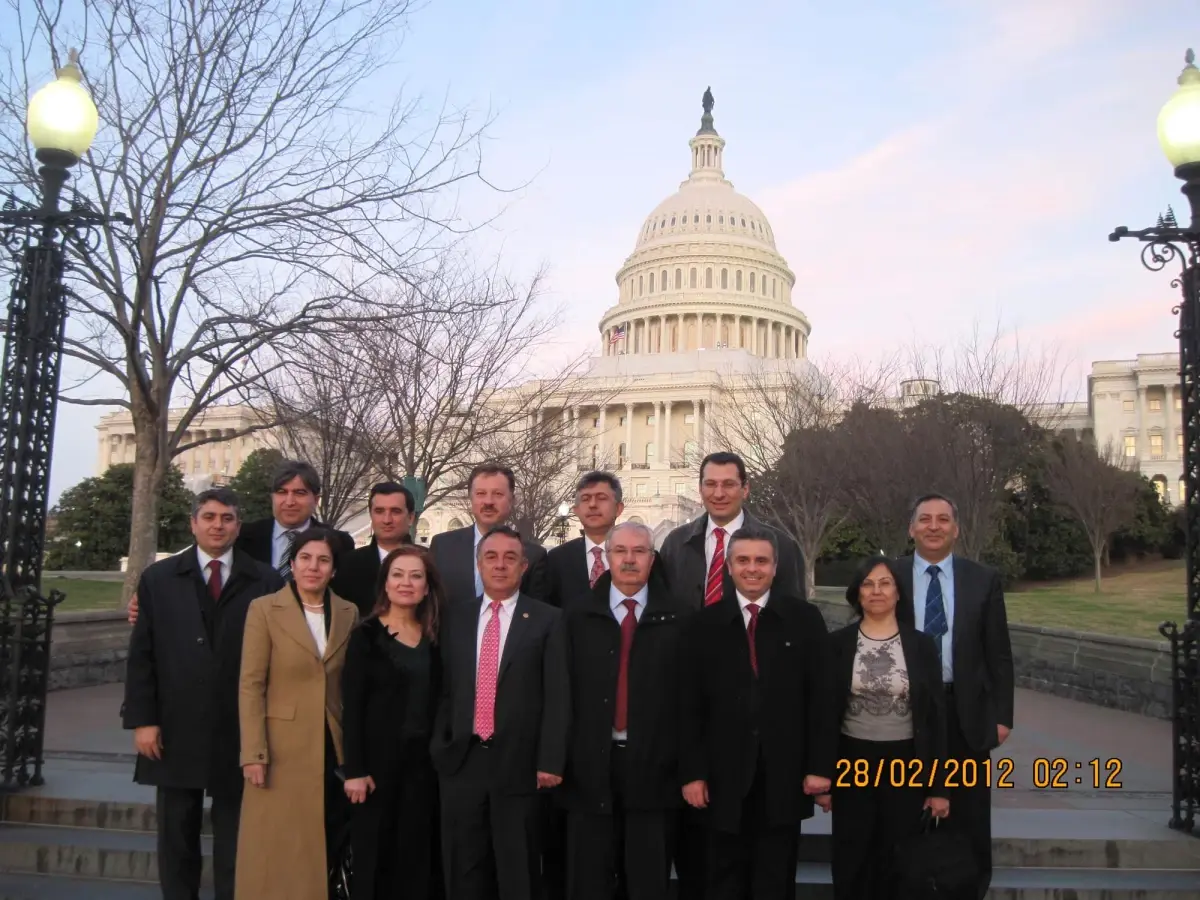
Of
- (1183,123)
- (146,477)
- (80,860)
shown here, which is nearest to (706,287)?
(146,477)

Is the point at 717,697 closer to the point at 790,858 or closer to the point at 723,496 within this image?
the point at 790,858

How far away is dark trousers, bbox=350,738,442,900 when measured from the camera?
4.71m

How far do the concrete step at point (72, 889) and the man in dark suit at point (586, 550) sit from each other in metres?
2.64

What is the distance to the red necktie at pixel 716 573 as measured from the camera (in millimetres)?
5582

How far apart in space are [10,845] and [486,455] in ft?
55.8

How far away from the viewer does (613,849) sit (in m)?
4.69

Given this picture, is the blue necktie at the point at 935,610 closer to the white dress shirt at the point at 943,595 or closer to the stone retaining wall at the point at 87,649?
the white dress shirt at the point at 943,595

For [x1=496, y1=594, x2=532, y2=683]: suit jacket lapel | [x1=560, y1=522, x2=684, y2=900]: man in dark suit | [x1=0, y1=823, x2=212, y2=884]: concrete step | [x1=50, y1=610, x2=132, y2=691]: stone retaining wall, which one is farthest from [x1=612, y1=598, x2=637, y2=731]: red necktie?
[x1=50, y1=610, x2=132, y2=691]: stone retaining wall

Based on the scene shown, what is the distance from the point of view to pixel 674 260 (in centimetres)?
9962

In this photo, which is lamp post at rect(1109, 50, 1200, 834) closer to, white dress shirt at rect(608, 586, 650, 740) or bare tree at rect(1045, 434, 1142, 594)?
white dress shirt at rect(608, 586, 650, 740)

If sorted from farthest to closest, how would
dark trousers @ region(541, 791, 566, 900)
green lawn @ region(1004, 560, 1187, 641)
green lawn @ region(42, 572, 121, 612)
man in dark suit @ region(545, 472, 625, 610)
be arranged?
green lawn @ region(42, 572, 121, 612) → green lawn @ region(1004, 560, 1187, 641) → man in dark suit @ region(545, 472, 625, 610) → dark trousers @ region(541, 791, 566, 900)

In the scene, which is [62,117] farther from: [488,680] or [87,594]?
[87,594]

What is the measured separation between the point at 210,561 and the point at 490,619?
171cm

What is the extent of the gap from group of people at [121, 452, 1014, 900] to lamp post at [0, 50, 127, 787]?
6.13 ft
